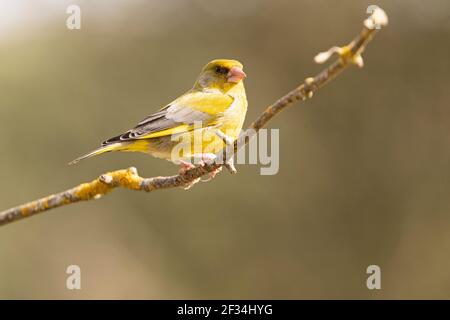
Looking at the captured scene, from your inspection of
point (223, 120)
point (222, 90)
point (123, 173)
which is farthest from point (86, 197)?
point (222, 90)

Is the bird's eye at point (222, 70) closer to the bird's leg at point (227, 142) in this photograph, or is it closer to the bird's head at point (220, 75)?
the bird's head at point (220, 75)

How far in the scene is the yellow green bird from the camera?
4.77 m

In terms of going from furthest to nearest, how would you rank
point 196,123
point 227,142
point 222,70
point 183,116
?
point 222,70, point 183,116, point 196,123, point 227,142

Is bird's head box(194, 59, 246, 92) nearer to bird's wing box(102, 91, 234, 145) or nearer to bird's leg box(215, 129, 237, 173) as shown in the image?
bird's wing box(102, 91, 234, 145)

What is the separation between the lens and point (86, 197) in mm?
3193

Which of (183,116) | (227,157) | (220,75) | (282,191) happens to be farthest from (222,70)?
(282,191)

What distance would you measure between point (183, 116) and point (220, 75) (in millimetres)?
646

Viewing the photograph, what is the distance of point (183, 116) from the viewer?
5.20 m

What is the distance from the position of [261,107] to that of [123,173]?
8.33 metres

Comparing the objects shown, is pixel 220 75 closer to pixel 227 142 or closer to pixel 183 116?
pixel 183 116

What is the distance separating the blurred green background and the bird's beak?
5.73 meters

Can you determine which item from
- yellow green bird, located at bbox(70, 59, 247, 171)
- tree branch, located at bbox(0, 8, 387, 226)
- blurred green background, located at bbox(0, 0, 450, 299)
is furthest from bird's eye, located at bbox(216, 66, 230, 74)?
blurred green background, located at bbox(0, 0, 450, 299)

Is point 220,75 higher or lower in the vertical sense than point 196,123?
higher

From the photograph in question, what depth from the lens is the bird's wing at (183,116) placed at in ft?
15.9
